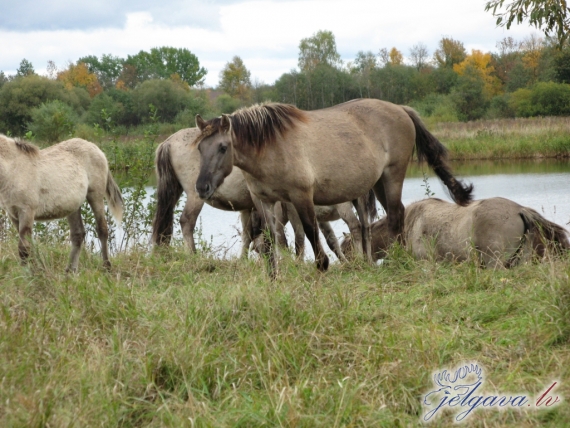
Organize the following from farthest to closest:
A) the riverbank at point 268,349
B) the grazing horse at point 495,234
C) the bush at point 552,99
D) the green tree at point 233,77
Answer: the green tree at point 233,77 < the bush at point 552,99 < the grazing horse at point 495,234 < the riverbank at point 268,349

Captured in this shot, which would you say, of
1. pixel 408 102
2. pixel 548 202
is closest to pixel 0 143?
pixel 548 202

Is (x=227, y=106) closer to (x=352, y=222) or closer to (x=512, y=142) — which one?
(x=512, y=142)

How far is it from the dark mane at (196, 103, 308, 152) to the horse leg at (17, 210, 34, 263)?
1741mm

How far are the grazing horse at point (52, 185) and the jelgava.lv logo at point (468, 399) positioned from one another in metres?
4.32

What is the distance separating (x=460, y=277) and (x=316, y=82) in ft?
126

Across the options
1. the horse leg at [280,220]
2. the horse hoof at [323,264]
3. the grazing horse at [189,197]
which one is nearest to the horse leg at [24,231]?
the grazing horse at [189,197]

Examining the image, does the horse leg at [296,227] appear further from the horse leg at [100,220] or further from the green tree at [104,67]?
the green tree at [104,67]

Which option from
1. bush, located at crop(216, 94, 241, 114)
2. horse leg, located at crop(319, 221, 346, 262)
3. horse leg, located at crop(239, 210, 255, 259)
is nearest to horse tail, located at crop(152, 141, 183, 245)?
horse leg, located at crop(239, 210, 255, 259)

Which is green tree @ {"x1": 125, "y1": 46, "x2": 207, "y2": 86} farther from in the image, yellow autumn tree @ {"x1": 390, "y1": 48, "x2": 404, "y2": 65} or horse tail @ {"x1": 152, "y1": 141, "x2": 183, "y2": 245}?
horse tail @ {"x1": 152, "y1": 141, "x2": 183, "y2": 245}

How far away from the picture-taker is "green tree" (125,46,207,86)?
9294 cm

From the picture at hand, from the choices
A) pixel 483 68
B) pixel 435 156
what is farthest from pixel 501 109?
pixel 435 156

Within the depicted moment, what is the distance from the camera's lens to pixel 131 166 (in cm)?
1039

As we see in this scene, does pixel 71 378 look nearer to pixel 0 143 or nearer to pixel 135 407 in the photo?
pixel 135 407

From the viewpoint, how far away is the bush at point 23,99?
145ft
